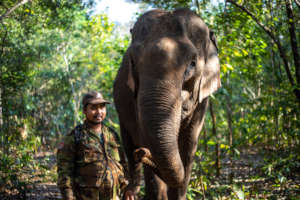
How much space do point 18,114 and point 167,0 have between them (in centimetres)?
455

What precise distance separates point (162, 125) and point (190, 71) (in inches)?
34.6

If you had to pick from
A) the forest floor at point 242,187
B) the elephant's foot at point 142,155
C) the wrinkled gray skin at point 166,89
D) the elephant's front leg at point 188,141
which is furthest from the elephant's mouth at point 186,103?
the forest floor at point 242,187

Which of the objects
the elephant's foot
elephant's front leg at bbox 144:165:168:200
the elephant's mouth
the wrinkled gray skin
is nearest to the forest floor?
elephant's front leg at bbox 144:165:168:200

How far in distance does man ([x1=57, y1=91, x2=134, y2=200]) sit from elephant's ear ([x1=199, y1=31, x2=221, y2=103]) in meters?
1.54

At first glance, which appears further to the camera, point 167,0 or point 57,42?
point 57,42

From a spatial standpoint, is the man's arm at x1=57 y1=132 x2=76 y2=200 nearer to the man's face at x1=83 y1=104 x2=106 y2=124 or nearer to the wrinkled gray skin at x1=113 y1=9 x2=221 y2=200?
the man's face at x1=83 y1=104 x2=106 y2=124

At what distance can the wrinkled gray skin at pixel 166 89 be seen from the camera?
3015 millimetres

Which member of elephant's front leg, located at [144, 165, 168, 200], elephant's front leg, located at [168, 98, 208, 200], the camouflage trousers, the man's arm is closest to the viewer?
the man's arm

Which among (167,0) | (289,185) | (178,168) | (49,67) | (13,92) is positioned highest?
(49,67)

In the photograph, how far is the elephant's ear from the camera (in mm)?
3984

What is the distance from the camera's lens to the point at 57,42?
16.8 meters

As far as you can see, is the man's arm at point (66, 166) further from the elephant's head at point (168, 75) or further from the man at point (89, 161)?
the elephant's head at point (168, 75)

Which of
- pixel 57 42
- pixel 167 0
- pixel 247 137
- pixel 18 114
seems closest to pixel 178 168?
pixel 247 137

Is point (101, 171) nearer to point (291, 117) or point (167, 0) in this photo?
point (291, 117)
